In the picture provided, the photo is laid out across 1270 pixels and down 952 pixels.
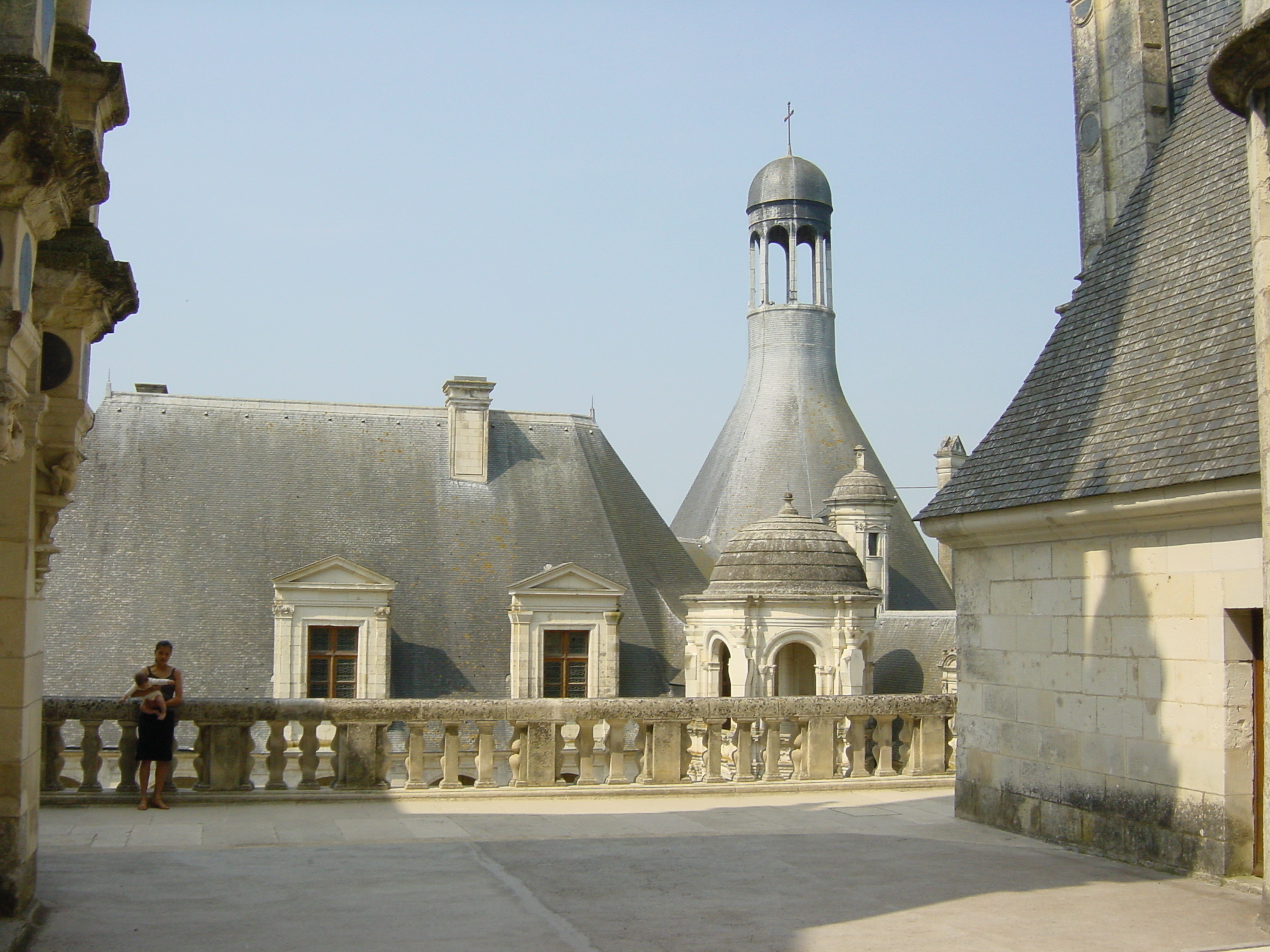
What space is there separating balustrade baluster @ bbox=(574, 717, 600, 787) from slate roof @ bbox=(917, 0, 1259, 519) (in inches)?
91.1

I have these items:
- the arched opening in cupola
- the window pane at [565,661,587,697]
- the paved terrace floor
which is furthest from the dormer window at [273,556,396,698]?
the paved terrace floor

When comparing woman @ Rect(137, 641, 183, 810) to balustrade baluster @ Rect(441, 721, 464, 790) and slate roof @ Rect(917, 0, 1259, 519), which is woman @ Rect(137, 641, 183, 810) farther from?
slate roof @ Rect(917, 0, 1259, 519)

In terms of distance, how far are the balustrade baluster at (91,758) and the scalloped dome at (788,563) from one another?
1235 cm

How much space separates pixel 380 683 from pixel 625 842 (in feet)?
46.3

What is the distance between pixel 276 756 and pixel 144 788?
0.85 m

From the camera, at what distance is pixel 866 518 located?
93.2ft

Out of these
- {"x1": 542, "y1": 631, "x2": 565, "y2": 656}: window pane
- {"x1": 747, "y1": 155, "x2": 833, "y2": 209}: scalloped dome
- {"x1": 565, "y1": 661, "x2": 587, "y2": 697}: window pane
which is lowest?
{"x1": 565, "y1": 661, "x2": 587, "y2": 697}: window pane

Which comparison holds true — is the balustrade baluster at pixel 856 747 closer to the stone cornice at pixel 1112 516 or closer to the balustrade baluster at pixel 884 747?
the balustrade baluster at pixel 884 747

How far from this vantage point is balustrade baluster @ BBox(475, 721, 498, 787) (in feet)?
25.0

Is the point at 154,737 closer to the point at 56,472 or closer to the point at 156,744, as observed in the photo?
the point at 156,744

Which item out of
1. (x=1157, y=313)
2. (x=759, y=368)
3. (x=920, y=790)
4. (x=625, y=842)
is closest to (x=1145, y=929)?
(x=625, y=842)

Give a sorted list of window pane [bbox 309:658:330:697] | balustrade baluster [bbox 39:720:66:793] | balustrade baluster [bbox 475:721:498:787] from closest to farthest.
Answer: balustrade baluster [bbox 39:720:66:793]
balustrade baluster [bbox 475:721:498:787]
window pane [bbox 309:658:330:697]

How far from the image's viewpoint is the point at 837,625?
61.7ft

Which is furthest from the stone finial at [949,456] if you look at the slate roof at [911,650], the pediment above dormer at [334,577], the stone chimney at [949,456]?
the pediment above dormer at [334,577]
